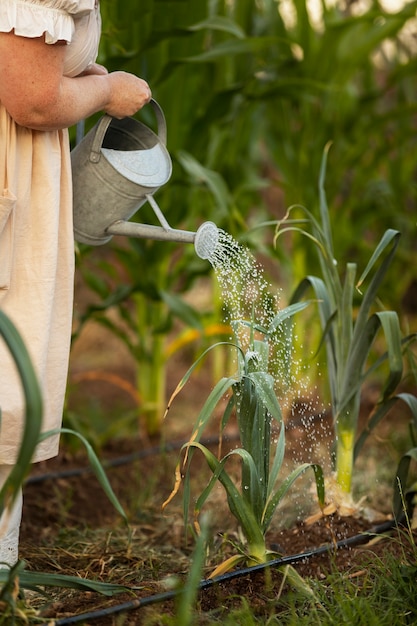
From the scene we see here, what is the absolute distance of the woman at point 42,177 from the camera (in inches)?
49.4

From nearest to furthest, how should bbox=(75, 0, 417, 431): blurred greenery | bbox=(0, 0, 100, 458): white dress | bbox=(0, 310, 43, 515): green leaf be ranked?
bbox=(0, 310, 43, 515): green leaf
bbox=(0, 0, 100, 458): white dress
bbox=(75, 0, 417, 431): blurred greenery

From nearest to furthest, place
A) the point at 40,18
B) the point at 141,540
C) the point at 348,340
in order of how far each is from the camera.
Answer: the point at 40,18
the point at 348,340
the point at 141,540

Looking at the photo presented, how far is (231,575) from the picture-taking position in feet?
4.65

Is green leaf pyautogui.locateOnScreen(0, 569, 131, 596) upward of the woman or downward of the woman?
downward

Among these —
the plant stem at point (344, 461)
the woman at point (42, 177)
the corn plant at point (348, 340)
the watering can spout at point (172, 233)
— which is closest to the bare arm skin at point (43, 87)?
the woman at point (42, 177)

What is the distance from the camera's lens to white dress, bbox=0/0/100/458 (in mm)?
1363

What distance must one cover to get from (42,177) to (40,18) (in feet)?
0.86

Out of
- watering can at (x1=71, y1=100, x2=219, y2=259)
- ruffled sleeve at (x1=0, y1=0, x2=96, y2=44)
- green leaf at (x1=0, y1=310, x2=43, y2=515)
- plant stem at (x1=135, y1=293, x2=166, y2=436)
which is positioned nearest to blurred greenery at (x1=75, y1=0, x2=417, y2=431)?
plant stem at (x1=135, y1=293, x2=166, y2=436)

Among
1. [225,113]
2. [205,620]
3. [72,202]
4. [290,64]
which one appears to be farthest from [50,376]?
[290,64]

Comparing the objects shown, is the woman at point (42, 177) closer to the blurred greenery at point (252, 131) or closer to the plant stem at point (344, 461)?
the plant stem at point (344, 461)

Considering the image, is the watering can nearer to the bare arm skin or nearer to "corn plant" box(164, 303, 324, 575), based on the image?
the bare arm skin

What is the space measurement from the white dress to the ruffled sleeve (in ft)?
0.13

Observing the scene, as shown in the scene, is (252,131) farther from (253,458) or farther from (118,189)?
(253,458)

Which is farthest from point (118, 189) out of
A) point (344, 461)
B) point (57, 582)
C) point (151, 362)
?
point (151, 362)
